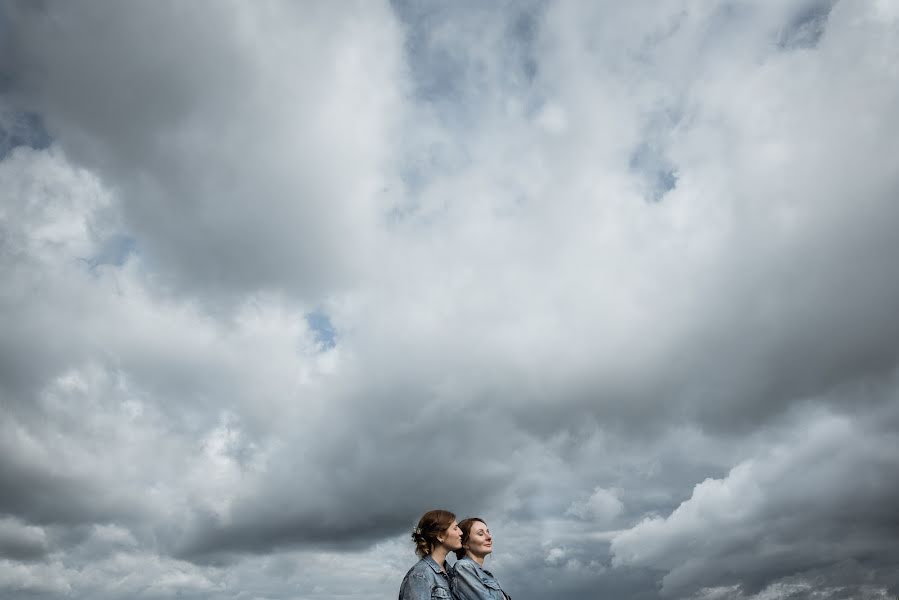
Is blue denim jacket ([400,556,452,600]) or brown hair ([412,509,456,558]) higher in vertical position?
brown hair ([412,509,456,558])

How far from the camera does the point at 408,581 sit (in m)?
14.4

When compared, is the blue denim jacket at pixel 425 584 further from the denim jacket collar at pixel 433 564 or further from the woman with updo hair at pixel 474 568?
the woman with updo hair at pixel 474 568

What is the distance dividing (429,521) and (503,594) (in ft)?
9.48

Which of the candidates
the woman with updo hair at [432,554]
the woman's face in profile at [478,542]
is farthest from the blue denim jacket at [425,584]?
the woman's face in profile at [478,542]

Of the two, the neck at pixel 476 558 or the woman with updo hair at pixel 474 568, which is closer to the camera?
the woman with updo hair at pixel 474 568

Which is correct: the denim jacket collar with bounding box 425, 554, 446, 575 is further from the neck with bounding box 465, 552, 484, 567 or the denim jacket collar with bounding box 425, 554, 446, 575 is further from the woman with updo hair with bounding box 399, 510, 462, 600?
the neck with bounding box 465, 552, 484, 567

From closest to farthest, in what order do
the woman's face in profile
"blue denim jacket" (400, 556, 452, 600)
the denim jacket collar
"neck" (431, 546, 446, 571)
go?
"blue denim jacket" (400, 556, 452, 600) < the denim jacket collar < "neck" (431, 546, 446, 571) < the woman's face in profile

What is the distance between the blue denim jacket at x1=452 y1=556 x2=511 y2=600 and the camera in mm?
14969

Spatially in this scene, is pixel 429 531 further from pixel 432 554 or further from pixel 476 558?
pixel 476 558

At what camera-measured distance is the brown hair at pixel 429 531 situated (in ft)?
50.1

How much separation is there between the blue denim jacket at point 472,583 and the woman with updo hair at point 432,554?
330 millimetres

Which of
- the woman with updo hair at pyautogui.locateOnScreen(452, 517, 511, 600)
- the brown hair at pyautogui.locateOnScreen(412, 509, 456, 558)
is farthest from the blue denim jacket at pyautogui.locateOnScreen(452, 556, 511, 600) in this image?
the brown hair at pyautogui.locateOnScreen(412, 509, 456, 558)

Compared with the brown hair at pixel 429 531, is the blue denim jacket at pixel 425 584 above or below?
below

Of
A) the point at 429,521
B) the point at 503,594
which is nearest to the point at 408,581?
the point at 429,521
